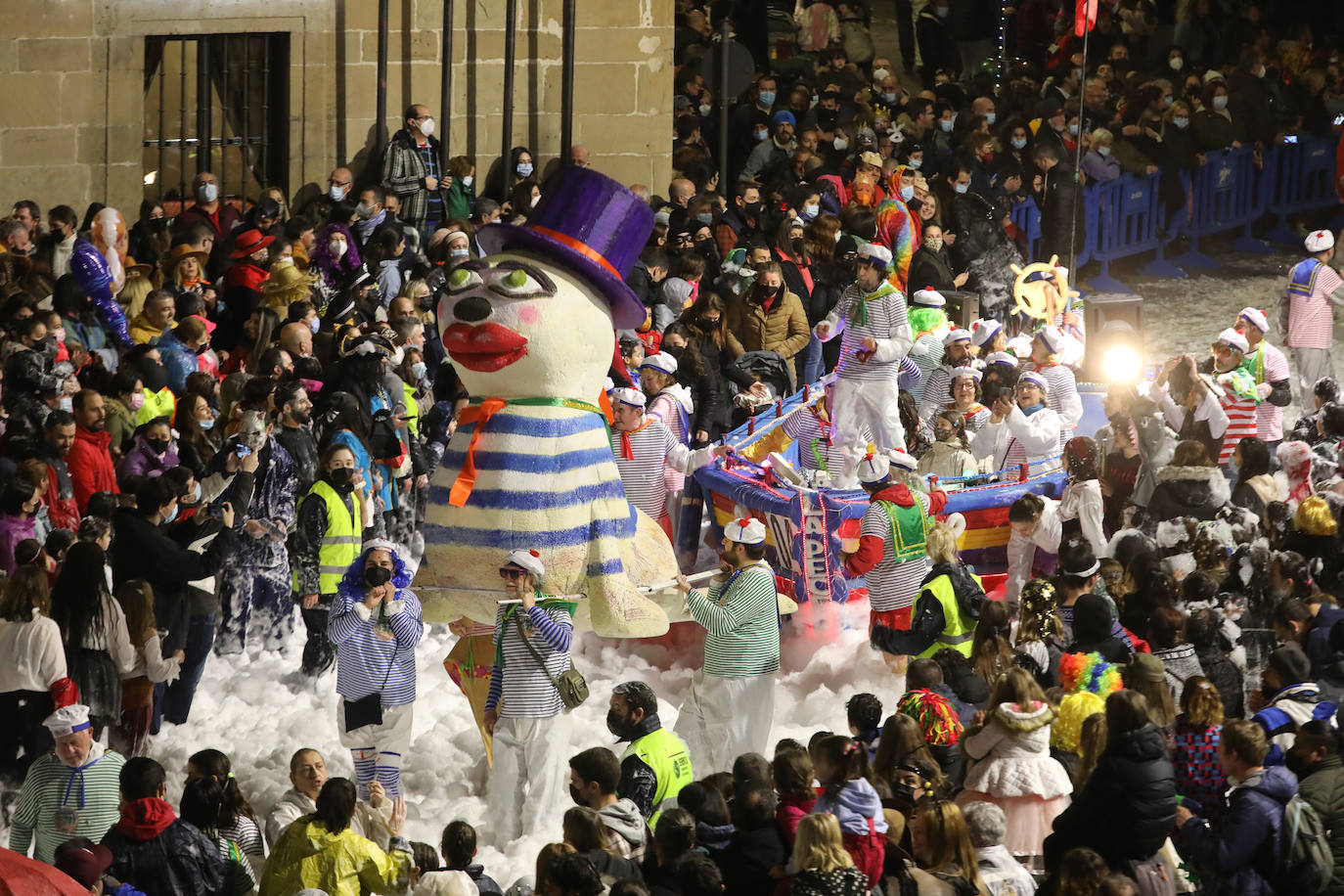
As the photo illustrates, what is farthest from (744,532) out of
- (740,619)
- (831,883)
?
(831,883)

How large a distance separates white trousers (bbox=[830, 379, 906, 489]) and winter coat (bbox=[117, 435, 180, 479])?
387cm

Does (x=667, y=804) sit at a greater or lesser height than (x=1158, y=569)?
lesser

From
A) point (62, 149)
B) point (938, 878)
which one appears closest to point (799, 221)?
point (62, 149)

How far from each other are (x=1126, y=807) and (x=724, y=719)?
8.49 feet

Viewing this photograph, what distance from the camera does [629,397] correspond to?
34.7 ft

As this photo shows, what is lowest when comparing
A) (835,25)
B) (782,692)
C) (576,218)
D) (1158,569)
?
(782,692)

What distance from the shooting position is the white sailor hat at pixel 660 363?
11750mm

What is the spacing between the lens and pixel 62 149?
17688 millimetres

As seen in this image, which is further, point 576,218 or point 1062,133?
point 1062,133

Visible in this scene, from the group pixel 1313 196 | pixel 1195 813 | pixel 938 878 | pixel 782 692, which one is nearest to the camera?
pixel 938 878

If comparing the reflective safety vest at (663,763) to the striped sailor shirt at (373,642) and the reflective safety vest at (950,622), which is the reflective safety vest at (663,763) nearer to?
the striped sailor shirt at (373,642)

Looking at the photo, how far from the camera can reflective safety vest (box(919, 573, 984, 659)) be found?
9398 millimetres

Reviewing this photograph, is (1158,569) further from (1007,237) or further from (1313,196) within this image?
(1313,196)

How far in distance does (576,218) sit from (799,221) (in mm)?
7403
